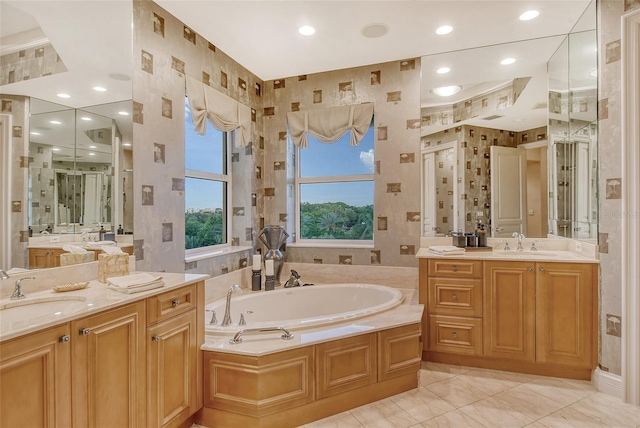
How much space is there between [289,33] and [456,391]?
9.65ft

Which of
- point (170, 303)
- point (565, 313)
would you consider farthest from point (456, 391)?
point (170, 303)

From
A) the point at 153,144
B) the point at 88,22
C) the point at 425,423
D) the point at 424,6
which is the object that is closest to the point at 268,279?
the point at 153,144

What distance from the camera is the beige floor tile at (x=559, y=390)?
2236mm

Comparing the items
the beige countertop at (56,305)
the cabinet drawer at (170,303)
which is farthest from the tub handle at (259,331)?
the beige countertop at (56,305)

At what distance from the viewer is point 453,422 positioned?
6.51ft

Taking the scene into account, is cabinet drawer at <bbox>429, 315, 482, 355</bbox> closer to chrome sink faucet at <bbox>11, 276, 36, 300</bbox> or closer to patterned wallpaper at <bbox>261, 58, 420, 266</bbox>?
patterned wallpaper at <bbox>261, 58, 420, 266</bbox>

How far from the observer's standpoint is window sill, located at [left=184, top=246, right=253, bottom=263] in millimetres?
2762

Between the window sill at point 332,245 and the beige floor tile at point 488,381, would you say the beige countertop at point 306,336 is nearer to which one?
the beige floor tile at point 488,381

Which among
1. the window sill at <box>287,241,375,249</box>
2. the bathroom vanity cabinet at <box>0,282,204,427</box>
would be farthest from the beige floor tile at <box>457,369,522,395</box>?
the bathroom vanity cabinet at <box>0,282,204,427</box>

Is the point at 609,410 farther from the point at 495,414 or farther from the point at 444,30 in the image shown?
the point at 444,30

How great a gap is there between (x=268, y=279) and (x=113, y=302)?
1.85 metres

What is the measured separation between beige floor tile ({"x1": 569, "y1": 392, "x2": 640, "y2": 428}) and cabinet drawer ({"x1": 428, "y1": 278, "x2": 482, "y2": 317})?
0.79m

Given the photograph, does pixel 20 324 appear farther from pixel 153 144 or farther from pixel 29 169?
pixel 153 144

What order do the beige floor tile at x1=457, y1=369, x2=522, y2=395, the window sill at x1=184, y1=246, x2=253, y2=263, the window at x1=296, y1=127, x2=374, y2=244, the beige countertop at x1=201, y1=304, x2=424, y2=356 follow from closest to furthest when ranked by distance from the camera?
the beige countertop at x1=201, y1=304, x2=424, y2=356, the beige floor tile at x1=457, y1=369, x2=522, y2=395, the window sill at x1=184, y1=246, x2=253, y2=263, the window at x1=296, y1=127, x2=374, y2=244
